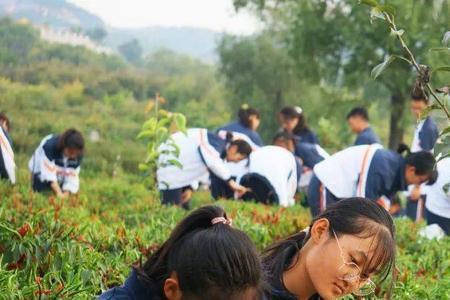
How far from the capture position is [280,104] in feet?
66.2

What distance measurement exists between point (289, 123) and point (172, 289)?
6309 millimetres

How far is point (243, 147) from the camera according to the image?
25.5ft

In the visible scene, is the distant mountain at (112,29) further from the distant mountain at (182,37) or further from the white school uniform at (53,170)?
the white school uniform at (53,170)

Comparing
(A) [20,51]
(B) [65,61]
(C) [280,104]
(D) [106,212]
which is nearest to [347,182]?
(D) [106,212]

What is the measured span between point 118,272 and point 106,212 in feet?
9.86

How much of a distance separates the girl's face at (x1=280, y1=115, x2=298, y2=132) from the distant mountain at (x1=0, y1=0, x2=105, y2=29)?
11.7 meters

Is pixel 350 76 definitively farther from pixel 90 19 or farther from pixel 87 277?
pixel 90 19

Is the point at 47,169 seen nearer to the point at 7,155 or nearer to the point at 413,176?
the point at 7,155

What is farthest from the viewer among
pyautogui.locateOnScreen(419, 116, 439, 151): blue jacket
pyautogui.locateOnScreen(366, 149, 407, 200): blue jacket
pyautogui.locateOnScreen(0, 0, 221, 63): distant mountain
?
pyautogui.locateOnScreen(0, 0, 221, 63): distant mountain

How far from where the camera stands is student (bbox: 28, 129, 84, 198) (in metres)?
6.57

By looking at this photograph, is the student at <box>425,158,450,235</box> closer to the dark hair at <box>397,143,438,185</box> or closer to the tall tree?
the dark hair at <box>397,143,438,185</box>

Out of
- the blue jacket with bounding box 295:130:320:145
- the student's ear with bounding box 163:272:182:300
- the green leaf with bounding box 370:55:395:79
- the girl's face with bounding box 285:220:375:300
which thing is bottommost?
the blue jacket with bounding box 295:130:320:145

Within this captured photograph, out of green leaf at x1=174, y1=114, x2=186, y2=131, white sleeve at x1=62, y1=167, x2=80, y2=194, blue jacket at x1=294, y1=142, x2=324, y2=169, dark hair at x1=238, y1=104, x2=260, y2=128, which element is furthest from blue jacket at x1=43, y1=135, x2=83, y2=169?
blue jacket at x1=294, y1=142, x2=324, y2=169

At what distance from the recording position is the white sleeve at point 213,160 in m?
7.33
